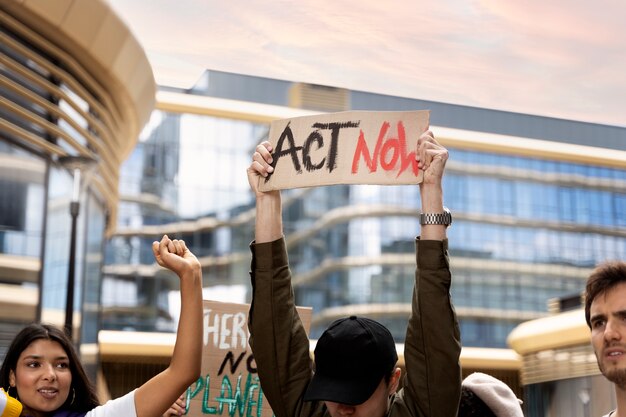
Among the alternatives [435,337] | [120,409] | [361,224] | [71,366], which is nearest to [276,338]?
[435,337]

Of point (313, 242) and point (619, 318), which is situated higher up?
point (313, 242)

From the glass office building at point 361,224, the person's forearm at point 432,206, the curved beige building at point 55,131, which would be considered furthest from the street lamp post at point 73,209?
the glass office building at point 361,224

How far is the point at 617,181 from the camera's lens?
56.4m

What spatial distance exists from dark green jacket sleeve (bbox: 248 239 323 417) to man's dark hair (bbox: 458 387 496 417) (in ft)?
1.84

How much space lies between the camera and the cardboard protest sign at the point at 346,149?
2.88 meters

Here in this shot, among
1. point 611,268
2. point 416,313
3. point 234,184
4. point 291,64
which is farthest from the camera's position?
point 234,184

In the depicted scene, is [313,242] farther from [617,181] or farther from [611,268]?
[611,268]

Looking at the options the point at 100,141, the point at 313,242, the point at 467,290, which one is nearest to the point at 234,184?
the point at 313,242

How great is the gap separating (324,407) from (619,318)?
0.93m

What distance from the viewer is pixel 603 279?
3.18 meters

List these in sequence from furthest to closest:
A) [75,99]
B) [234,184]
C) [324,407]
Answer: [234,184]
[75,99]
[324,407]

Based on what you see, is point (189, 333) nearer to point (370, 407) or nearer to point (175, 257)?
point (175, 257)

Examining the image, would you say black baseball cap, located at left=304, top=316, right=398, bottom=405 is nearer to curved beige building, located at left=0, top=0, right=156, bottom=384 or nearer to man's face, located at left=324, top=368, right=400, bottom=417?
man's face, located at left=324, top=368, right=400, bottom=417

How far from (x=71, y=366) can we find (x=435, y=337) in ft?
4.54
